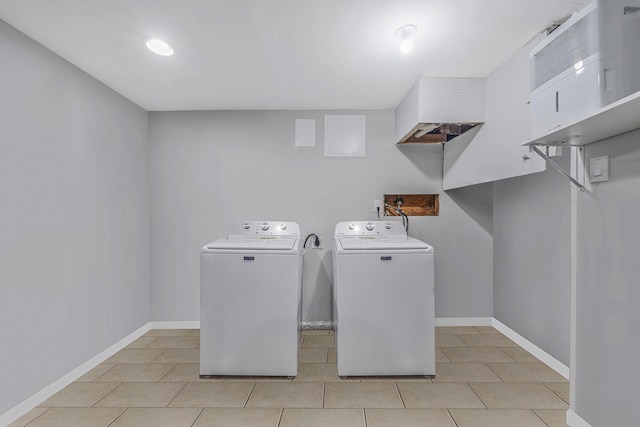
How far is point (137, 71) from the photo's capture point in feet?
7.89

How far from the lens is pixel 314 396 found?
2092 millimetres

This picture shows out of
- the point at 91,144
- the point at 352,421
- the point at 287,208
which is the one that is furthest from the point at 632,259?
the point at 91,144

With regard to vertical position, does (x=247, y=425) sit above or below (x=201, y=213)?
below

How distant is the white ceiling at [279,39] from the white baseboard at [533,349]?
7.05ft

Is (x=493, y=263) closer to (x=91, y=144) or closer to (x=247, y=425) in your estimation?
(x=247, y=425)

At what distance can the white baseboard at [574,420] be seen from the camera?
5.51ft

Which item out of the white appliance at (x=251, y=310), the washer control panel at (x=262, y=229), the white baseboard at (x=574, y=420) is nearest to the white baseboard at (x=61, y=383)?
the white appliance at (x=251, y=310)

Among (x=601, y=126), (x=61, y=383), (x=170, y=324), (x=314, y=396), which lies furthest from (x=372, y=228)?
(x=61, y=383)

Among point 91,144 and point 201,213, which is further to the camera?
point 201,213

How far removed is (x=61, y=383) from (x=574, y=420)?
3034mm

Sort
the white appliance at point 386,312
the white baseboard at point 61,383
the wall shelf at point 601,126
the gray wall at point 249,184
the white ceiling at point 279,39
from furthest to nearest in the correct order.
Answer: the gray wall at point 249,184
the white appliance at point 386,312
the white baseboard at point 61,383
the white ceiling at point 279,39
the wall shelf at point 601,126

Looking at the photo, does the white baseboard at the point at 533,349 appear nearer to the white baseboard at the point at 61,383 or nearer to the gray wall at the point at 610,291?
the gray wall at the point at 610,291

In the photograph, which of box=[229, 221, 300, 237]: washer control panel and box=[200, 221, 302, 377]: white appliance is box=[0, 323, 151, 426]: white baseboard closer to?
box=[200, 221, 302, 377]: white appliance

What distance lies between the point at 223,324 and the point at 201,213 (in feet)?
4.44
